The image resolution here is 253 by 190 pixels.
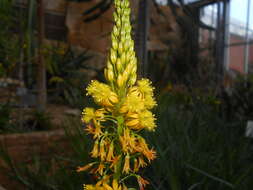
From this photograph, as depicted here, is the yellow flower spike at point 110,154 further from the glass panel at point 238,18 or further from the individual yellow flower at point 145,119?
the glass panel at point 238,18

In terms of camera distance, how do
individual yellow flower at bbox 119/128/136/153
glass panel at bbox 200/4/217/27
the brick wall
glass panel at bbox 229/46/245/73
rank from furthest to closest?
glass panel at bbox 200/4/217/27 < glass panel at bbox 229/46/245/73 < the brick wall < individual yellow flower at bbox 119/128/136/153

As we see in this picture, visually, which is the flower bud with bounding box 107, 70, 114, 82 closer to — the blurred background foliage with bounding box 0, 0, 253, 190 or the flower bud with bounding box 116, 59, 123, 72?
the flower bud with bounding box 116, 59, 123, 72

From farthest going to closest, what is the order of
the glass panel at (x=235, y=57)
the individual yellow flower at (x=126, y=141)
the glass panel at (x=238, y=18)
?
the glass panel at (x=235, y=57), the glass panel at (x=238, y=18), the individual yellow flower at (x=126, y=141)

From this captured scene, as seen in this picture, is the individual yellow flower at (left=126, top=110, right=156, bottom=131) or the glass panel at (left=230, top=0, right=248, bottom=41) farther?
the glass panel at (left=230, top=0, right=248, bottom=41)

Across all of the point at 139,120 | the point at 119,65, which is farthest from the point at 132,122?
the point at 119,65

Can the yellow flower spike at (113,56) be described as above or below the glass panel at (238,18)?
below

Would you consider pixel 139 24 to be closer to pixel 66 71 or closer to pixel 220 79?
pixel 66 71

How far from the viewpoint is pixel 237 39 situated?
261 inches

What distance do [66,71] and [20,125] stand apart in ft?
8.21

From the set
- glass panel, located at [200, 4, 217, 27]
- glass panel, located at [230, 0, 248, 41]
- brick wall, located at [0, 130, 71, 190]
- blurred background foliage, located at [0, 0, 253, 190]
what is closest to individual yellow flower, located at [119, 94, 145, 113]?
blurred background foliage, located at [0, 0, 253, 190]

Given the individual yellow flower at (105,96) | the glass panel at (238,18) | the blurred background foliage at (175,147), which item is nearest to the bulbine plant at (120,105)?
the individual yellow flower at (105,96)

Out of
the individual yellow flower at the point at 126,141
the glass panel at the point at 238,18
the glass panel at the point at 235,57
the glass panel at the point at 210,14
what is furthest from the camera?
the glass panel at the point at 210,14

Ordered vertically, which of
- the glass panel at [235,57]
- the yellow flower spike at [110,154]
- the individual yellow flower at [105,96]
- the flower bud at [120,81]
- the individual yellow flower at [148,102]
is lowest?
the yellow flower spike at [110,154]

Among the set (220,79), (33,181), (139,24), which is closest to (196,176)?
(33,181)
